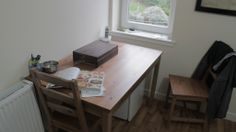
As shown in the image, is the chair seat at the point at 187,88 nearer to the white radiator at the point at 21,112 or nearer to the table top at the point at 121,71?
the table top at the point at 121,71

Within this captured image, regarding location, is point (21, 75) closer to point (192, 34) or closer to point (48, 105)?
point (48, 105)

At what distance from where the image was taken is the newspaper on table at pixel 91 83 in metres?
1.52

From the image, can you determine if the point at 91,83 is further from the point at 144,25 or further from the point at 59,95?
the point at 144,25

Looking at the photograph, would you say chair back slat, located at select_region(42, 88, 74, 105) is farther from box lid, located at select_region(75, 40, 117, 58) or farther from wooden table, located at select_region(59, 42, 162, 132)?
box lid, located at select_region(75, 40, 117, 58)

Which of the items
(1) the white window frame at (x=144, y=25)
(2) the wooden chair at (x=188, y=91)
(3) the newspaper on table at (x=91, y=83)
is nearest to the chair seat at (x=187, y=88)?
(2) the wooden chair at (x=188, y=91)

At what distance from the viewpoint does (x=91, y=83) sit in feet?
5.29

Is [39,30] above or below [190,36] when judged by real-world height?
above

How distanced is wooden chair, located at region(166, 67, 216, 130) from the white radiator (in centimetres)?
128

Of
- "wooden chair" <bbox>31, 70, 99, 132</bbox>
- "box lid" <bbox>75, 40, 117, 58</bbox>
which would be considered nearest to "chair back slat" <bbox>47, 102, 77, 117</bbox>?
"wooden chair" <bbox>31, 70, 99, 132</bbox>

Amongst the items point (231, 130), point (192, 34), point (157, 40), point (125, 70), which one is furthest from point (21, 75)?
point (231, 130)

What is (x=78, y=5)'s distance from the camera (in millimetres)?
2088

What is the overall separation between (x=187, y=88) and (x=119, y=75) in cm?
83

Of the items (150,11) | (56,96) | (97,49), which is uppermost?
(150,11)

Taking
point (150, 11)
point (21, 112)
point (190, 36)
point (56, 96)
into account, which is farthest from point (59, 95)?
point (150, 11)
